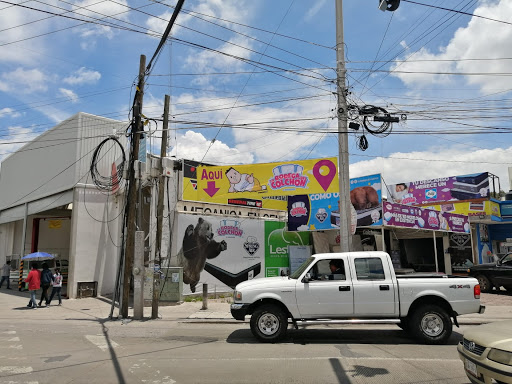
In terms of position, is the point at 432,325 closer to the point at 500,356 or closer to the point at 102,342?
the point at 500,356

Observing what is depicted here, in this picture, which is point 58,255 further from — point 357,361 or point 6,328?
point 357,361

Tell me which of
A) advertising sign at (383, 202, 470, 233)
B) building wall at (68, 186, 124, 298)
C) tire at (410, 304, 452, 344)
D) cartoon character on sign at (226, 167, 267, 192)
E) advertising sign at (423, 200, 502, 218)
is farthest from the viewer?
advertising sign at (423, 200, 502, 218)

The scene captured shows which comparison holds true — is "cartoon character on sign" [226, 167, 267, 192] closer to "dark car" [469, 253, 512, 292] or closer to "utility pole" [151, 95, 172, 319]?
"utility pole" [151, 95, 172, 319]

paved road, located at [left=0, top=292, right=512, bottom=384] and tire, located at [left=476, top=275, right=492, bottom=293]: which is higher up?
tire, located at [left=476, top=275, right=492, bottom=293]

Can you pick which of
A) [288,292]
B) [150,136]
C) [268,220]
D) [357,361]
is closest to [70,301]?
[150,136]

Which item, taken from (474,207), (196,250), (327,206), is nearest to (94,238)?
(196,250)

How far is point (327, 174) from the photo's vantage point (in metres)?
16.4

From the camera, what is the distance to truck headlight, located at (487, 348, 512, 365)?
4.30 m

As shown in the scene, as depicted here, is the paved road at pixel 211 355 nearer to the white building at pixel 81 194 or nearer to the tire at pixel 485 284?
the white building at pixel 81 194

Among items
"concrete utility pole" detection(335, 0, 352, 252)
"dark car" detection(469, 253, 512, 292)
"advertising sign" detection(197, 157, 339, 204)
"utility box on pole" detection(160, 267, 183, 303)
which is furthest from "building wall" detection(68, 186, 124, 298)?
"dark car" detection(469, 253, 512, 292)

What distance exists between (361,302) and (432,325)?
1539 millimetres

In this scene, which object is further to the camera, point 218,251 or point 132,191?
point 218,251

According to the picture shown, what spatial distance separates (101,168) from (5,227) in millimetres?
14583

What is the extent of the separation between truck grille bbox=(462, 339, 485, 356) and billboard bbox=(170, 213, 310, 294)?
13231mm
